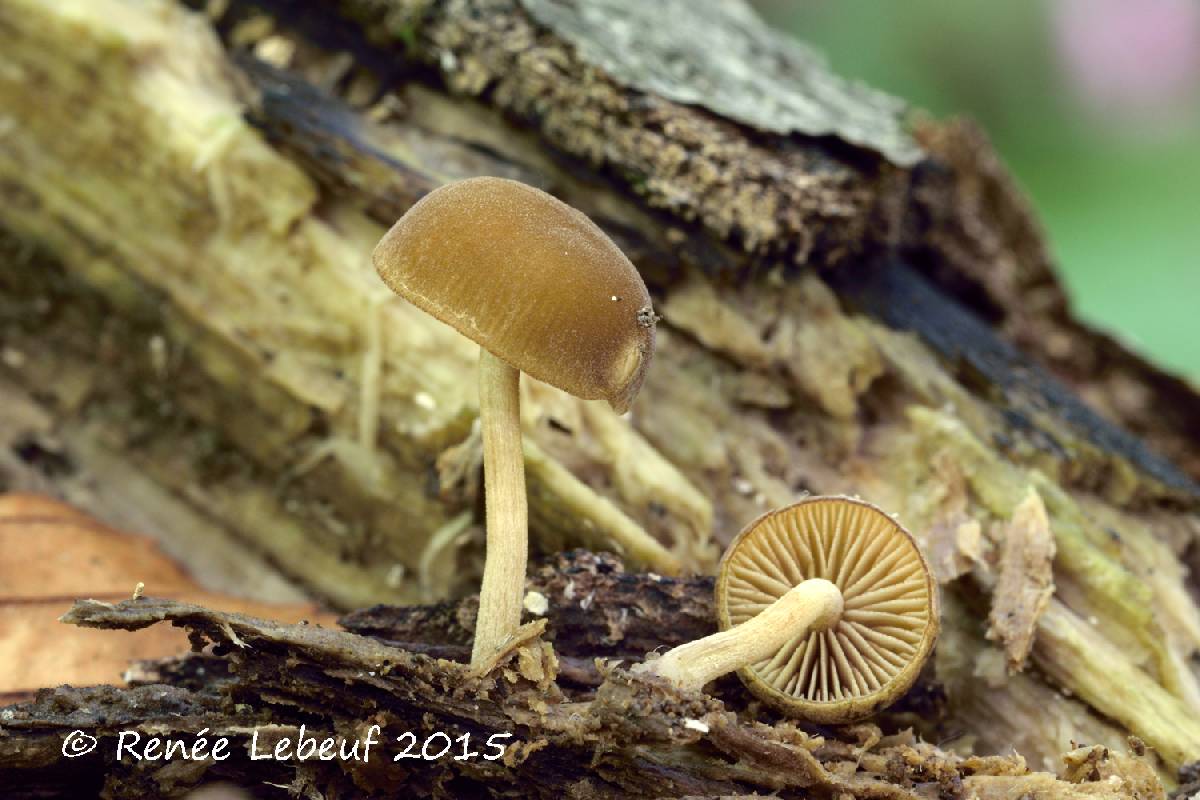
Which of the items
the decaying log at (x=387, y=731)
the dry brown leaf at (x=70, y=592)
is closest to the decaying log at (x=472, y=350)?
the dry brown leaf at (x=70, y=592)

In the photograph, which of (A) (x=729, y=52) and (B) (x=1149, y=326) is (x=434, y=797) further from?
(B) (x=1149, y=326)

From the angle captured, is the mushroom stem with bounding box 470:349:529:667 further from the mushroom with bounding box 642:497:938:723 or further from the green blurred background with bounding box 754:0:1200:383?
the green blurred background with bounding box 754:0:1200:383

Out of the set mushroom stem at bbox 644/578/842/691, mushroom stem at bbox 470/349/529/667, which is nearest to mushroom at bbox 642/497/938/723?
mushroom stem at bbox 644/578/842/691

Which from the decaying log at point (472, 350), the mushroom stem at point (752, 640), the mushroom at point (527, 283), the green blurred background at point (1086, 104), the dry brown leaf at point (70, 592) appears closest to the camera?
the mushroom at point (527, 283)

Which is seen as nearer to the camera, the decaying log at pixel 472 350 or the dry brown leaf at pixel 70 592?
the dry brown leaf at pixel 70 592

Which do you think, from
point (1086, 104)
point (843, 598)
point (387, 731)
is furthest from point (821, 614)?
point (1086, 104)

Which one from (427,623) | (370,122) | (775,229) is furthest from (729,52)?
(427,623)

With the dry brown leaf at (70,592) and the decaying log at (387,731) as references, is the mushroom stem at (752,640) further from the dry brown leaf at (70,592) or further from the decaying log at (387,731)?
the dry brown leaf at (70,592)

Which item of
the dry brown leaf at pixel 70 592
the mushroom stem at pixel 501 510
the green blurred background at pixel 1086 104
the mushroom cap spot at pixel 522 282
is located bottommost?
the dry brown leaf at pixel 70 592
